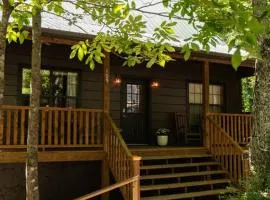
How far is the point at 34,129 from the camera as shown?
5660 millimetres

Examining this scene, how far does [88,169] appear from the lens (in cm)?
1098

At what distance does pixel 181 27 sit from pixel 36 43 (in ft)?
27.6

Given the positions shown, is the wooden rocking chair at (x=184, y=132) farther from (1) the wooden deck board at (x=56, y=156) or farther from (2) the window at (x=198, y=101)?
(1) the wooden deck board at (x=56, y=156)

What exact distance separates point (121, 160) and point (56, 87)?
3392 millimetres

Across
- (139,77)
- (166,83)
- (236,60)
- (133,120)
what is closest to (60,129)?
(133,120)

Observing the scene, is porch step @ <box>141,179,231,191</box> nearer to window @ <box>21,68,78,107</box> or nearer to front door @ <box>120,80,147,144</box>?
front door @ <box>120,80,147,144</box>

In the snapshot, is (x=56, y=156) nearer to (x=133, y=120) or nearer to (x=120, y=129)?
(x=120, y=129)

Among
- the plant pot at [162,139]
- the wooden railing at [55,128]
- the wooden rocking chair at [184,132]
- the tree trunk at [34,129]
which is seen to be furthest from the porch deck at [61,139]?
the tree trunk at [34,129]

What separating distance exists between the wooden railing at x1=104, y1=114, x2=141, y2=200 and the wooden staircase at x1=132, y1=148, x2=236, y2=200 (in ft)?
1.91

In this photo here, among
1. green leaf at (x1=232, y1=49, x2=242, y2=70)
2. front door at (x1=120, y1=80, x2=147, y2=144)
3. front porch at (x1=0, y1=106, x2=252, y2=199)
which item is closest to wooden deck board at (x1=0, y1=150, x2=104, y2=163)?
front porch at (x1=0, y1=106, x2=252, y2=199)

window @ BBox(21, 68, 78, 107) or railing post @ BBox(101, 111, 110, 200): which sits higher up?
window @ BBox(21, 68, 78, 107)

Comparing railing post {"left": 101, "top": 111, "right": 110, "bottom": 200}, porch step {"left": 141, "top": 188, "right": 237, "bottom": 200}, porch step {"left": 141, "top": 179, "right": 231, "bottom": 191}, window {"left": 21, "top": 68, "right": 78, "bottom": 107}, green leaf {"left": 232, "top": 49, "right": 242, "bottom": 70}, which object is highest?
window {"left": 21, "top": 68, "right": 78, "bottom": 107}

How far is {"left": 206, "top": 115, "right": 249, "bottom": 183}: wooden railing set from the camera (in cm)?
973

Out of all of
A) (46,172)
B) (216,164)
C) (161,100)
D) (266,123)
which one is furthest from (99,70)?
(266,123)
